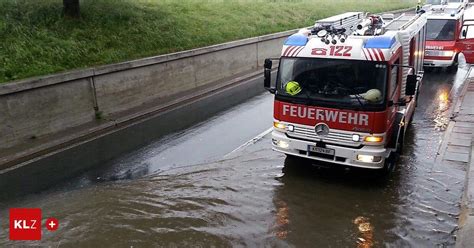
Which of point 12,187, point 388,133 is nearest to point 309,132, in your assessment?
point 388,133

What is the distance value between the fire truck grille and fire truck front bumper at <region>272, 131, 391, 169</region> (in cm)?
8

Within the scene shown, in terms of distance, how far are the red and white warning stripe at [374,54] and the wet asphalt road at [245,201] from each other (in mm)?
2340

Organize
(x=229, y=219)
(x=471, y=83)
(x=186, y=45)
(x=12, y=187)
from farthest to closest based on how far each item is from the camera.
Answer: (x=186, y=45)
(x=471, y=83)
(x=12, y=187)
(x=229, y=219)

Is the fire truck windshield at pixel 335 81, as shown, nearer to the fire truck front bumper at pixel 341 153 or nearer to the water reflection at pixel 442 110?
the fire truck front bumper at pixel 341 153

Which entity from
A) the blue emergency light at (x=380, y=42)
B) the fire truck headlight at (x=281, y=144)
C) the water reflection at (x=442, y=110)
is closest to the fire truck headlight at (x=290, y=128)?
the fire truck headlight at (x=281, y=144)

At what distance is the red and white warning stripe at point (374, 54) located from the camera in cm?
703

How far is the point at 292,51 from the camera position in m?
7.61

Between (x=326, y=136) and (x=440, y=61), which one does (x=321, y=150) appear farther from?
(x=440, y=61)

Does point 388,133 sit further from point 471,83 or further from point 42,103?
point 471,83

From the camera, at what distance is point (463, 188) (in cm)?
748

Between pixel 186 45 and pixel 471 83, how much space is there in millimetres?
10855

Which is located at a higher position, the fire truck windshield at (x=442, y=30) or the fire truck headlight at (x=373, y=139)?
the fire truck windshield at (x=442, y=30)

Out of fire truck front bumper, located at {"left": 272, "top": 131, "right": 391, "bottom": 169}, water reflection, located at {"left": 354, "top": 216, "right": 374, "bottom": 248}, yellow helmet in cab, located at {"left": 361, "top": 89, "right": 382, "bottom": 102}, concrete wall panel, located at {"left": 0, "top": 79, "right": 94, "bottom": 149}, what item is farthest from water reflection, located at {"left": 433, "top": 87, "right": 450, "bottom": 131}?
concrete wall panel, located at {"left": 0, "top": 79, "right": 94, "bottom": 149}

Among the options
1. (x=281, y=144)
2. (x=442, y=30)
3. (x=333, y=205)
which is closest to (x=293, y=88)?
(x=281, y=144)
